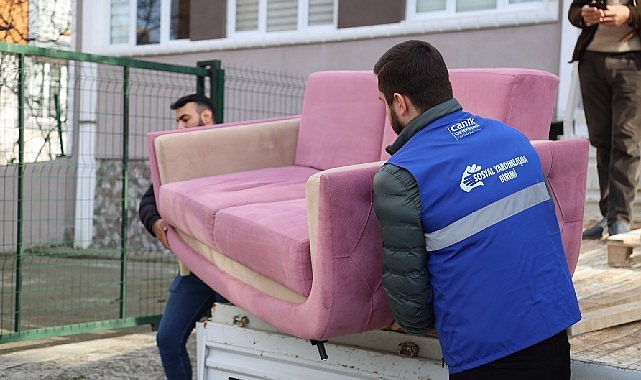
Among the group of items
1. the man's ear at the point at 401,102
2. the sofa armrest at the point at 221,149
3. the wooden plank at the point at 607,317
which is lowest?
the wooden plank at the point at 607,317

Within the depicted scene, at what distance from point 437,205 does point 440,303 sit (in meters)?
0.26

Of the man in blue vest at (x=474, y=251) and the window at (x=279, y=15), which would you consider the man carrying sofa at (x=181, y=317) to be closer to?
the man in blue vest at (x=474, y=251)

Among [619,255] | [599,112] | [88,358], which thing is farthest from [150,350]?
[599,112]

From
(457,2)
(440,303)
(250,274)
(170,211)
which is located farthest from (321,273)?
(457,2)

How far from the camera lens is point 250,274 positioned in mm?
3436

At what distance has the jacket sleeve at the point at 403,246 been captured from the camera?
244 cm

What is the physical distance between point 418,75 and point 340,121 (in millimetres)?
1986

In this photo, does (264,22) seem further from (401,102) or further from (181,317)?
(401,102)

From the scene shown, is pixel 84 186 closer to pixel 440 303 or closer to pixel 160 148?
pixel 160 148

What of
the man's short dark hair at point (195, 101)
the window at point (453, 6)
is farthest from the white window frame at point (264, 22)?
the man's short dark hair at point (195, 101)

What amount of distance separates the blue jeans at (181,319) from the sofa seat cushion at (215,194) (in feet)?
0.96

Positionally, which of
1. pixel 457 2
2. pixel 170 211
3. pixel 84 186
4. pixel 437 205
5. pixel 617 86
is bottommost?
pixel 84 186

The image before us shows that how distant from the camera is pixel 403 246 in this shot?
246 cm

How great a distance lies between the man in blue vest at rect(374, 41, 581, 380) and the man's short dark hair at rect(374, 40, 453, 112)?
0.05 metres
